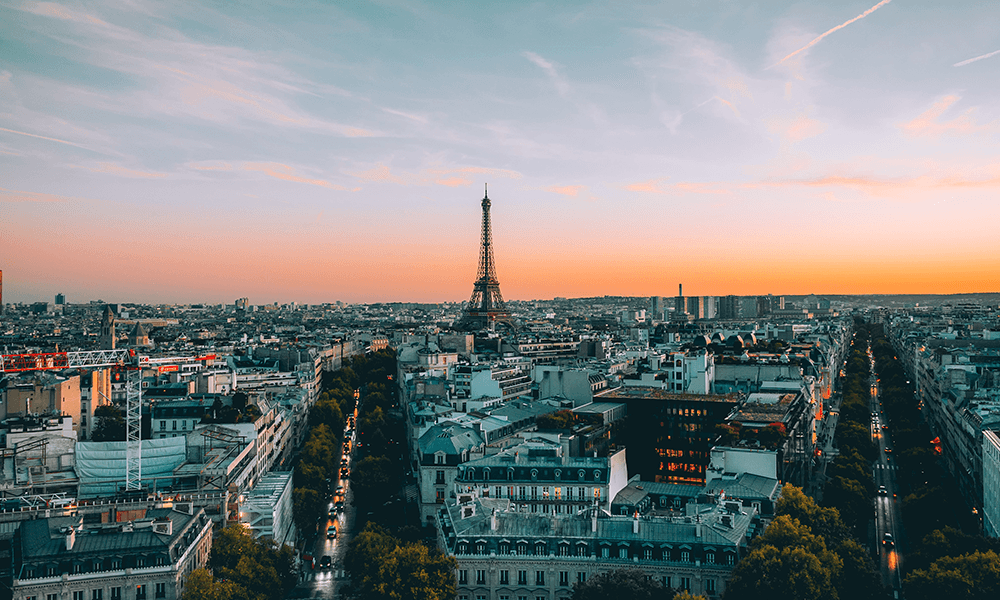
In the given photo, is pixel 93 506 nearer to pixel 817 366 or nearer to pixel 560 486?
pixel 560 486

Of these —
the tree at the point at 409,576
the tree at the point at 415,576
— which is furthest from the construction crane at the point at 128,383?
the tree at the point at 415,576

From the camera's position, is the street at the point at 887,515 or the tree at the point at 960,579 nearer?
the tree at the point at 960,579

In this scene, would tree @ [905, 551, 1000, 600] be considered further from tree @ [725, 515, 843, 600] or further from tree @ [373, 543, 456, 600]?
tree @ [373, 543, 456, 600]

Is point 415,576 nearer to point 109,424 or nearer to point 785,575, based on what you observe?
point 785,575

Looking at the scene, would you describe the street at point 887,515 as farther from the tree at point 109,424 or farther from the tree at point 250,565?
the tree at point 109,424

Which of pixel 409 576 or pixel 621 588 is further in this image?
pixel 409 576

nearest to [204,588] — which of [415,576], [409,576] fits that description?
[409,576]
